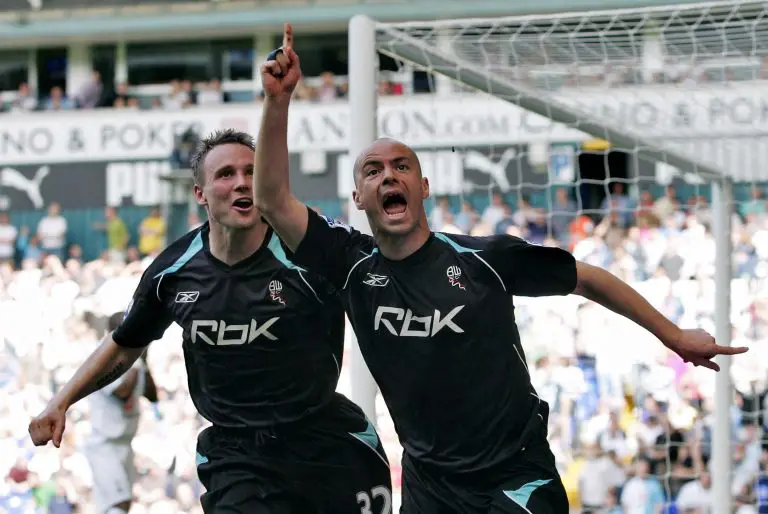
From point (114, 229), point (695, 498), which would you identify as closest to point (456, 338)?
point (695, 498)

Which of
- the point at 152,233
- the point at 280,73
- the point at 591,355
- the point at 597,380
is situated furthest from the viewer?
the point at 152,233

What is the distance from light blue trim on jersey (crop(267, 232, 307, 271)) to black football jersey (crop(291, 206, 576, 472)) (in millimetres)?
342

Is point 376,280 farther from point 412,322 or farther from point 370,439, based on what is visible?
point 370,439

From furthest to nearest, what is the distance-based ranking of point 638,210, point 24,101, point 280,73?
point 24,101 → point 638,210 → point 280,73

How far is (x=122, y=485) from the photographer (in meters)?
9.38

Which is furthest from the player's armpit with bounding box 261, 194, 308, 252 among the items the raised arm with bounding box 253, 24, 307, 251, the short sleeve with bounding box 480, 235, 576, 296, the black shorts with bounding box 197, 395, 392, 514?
the black shorts with bounding box 197, 395, 392, 514

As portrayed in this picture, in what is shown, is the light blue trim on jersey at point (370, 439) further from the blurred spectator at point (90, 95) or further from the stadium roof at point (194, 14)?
the blurred spectator at point (90, 95)

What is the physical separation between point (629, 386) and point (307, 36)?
45.4 ft

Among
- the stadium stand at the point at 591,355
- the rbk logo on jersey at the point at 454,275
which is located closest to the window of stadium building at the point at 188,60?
the stadium stand at the point at 591,355

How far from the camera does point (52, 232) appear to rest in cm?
1809

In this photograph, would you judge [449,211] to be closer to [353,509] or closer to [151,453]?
[151,453]

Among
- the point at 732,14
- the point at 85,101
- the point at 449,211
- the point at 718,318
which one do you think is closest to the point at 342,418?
the point at 732,14

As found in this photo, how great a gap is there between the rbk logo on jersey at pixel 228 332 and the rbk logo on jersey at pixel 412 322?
1.77 feet

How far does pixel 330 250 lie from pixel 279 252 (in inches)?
16.7
